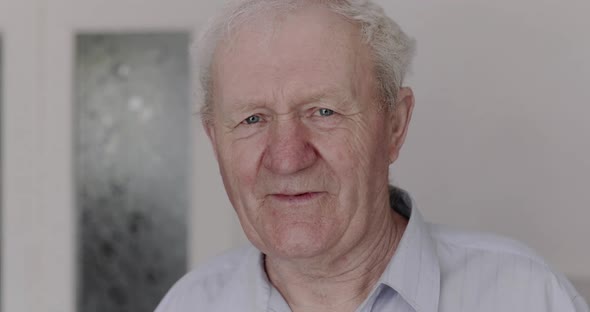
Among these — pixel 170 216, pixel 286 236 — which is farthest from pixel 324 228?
pixel 170 216

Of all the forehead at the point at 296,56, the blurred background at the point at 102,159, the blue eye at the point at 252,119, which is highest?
the forehead at the point at 296,56

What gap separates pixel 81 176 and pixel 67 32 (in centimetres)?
56

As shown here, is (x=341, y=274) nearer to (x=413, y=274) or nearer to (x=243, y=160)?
(x=413, y=274)

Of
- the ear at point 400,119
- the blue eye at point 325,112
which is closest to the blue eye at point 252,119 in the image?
the blue eye at point 325,112

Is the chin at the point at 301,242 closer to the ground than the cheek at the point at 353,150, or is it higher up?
closer to the ground

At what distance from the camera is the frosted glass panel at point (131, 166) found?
10.4 feet

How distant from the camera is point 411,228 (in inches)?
62.9

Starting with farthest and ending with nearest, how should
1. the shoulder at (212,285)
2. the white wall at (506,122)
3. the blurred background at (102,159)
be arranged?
the blurred background at (102,159) → the white wall at (506,122) → the shoulder at (212,285)

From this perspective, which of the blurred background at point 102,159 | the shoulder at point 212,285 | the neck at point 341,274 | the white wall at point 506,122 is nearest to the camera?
the neck at point 341,274

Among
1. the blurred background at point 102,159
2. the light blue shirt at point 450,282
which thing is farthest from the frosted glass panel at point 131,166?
the light blue shirt at point 450,282

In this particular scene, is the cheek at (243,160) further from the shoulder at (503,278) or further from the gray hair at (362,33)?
the shoulder at (503,278)

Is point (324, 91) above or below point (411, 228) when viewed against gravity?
above

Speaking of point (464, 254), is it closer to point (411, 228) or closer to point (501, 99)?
point (411, 228)

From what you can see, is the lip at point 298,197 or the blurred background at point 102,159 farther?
the blurred background at point 102,159
